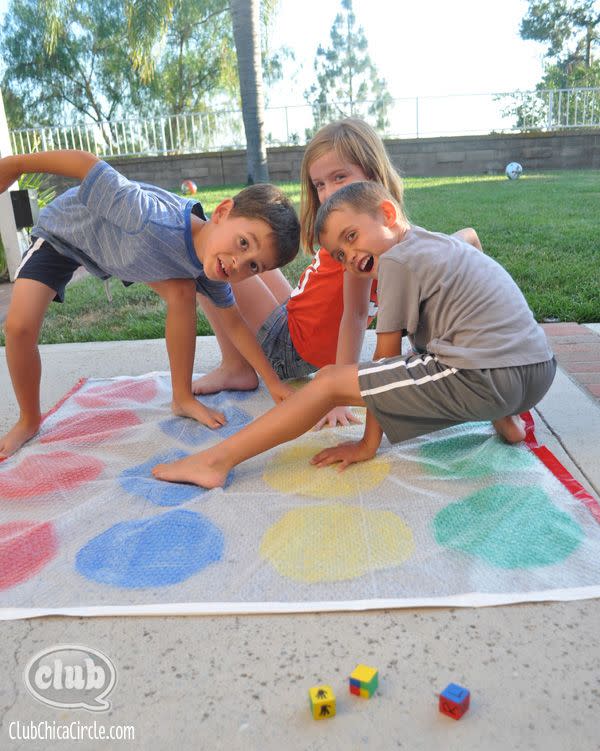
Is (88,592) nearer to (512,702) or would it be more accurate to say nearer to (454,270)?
(512,702)

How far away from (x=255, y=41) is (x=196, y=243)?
8.34 metres

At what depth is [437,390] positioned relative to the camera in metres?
1.93

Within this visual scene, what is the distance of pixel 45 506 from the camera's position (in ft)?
6.29

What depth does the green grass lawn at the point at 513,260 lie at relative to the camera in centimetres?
388

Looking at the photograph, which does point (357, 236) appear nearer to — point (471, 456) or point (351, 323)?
point (351, 323)

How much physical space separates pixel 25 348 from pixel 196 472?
0.90 meters

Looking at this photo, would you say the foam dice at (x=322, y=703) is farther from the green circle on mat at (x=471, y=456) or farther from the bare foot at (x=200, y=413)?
the bare foot at (x=200, y=413)

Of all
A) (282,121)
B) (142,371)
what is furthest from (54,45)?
(142,371)

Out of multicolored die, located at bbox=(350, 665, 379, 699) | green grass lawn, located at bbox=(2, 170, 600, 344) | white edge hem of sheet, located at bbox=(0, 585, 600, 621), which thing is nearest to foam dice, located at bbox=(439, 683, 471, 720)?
multicolored die, located at bbox=(350, 665, 379, 699)

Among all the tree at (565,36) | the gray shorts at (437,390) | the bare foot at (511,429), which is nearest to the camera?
the gray shorts at (437,390)

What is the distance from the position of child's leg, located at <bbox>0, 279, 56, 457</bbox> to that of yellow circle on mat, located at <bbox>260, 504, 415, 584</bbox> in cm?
116

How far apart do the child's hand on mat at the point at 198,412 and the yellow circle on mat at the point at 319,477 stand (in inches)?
14.7

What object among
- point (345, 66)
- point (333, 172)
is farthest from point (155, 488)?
point (345, 66)

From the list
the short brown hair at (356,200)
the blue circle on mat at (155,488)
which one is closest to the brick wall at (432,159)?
the short brown hair at (356,200)
